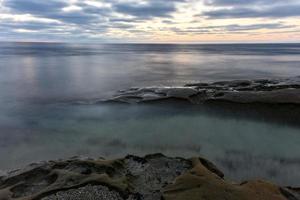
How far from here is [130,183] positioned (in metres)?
9.64

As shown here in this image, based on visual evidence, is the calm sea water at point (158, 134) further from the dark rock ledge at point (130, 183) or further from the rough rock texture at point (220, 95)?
the dark rock ledge at point (130, 183)

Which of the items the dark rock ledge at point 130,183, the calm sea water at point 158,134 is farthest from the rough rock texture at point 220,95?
the dark rock ledge at point 130,183

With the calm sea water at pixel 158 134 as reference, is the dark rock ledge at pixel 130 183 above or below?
above

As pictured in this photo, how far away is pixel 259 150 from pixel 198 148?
2.65 meters

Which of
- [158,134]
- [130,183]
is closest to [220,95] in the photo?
[158,134]

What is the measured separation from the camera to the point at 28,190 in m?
9.45

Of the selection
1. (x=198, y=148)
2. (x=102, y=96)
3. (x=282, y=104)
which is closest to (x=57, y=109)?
(x=102, y=96)

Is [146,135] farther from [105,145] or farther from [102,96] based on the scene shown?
[102,96]

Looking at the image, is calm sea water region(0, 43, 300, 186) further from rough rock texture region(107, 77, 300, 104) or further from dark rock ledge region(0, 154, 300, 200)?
dark rock ledge region(0, 154, 300, 200)

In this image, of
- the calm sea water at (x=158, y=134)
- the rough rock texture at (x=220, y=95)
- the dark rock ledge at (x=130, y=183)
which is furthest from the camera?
the rough rock texture at (x=220, y=95)

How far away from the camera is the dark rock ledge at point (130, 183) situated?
8.66 meters

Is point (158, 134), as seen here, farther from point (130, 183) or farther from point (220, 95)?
point (220, 95)

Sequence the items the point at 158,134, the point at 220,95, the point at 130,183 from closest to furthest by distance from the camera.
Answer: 1. the point at 130,183
2. the point at 158,134
3. the point at 220,95

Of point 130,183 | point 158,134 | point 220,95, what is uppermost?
point 220,95
